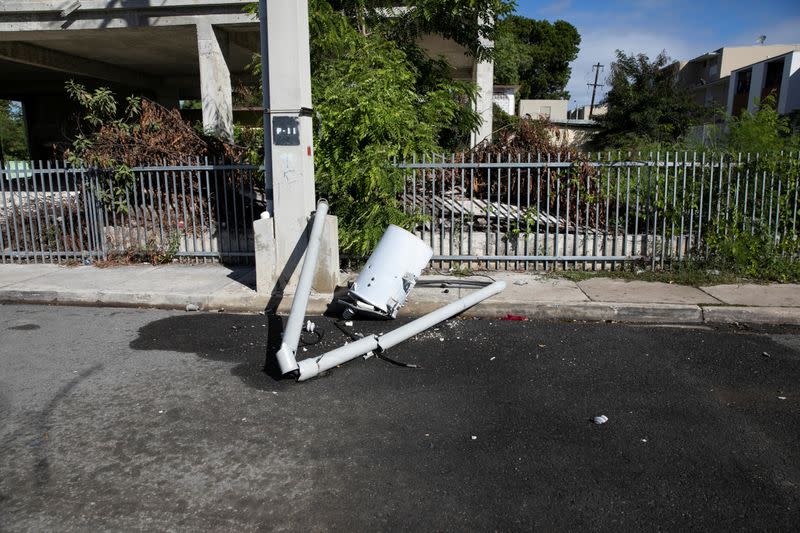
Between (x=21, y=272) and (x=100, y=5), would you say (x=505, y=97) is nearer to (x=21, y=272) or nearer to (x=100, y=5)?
(x=100, y=5)

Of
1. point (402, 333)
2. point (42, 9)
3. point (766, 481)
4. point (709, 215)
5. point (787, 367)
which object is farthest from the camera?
point (42, 9)

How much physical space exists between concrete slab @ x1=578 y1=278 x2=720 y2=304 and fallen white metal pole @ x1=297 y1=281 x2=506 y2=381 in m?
1.32

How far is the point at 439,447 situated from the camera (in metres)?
3.80

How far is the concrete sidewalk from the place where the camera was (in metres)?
6.66

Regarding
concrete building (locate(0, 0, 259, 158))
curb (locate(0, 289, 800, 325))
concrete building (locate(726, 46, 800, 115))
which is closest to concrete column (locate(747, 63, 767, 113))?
concrete building (locate(726, 46, 800, 115))

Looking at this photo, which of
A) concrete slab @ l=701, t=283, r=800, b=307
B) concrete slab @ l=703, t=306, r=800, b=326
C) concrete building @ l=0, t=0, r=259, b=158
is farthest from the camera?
concrete building @ l=0, t=0, r=259, b=158

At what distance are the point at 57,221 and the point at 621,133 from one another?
3485 cm

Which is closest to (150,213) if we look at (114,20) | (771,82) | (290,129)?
(290,129)

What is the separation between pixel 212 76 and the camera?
13234 millimetres

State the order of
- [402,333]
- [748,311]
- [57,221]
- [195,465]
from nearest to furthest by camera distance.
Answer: [195,465] → [402,333] → [748,311] → [57,221]

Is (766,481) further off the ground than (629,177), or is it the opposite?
(629,177)

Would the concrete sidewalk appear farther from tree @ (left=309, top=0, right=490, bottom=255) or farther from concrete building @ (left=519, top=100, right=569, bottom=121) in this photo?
concrete building @ (left=519, top=100, right=569, bottom=121)

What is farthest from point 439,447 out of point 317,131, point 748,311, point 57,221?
point 57,221

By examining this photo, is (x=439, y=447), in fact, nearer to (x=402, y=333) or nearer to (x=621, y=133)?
(x=402, y=333)
